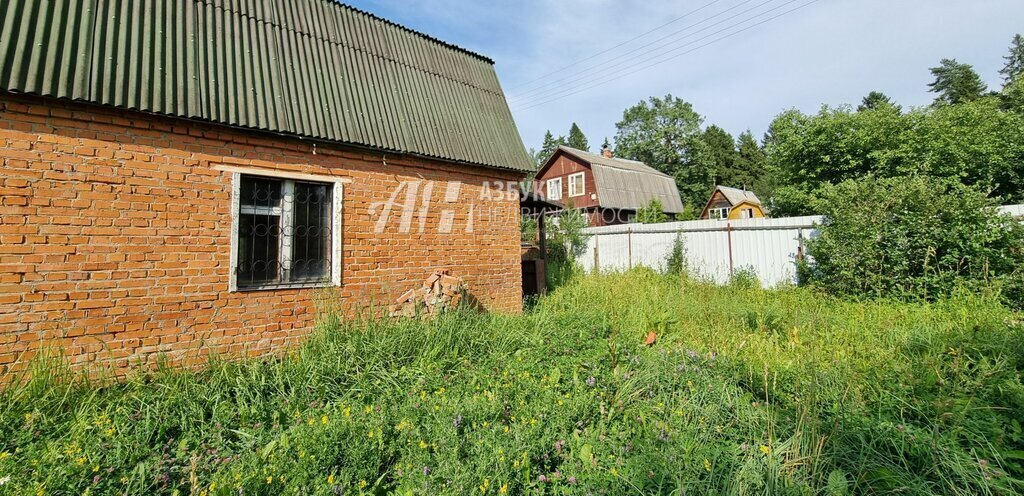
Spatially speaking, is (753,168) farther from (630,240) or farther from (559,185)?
(630,240)

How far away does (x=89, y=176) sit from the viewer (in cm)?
354

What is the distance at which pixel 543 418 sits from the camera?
9.24 ft

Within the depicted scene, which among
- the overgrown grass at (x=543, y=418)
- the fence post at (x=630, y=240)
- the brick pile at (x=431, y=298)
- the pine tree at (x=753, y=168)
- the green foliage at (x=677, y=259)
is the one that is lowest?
the overgrown grass at (x=543, y=418)

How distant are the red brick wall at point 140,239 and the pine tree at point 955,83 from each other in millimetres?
43977

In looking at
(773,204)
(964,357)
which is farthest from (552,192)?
(964,357)

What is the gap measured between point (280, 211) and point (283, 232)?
256 millimetres

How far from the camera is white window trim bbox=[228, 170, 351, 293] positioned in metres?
4.20

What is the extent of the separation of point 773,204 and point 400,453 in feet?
66.9

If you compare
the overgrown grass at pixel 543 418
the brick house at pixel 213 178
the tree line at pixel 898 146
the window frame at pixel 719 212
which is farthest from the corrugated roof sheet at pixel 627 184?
the overgrown grass at pixel 543 418

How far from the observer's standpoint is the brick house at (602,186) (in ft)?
81.7

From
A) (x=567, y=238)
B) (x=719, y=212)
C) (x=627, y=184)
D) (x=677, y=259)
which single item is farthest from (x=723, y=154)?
(x=677, y=259)

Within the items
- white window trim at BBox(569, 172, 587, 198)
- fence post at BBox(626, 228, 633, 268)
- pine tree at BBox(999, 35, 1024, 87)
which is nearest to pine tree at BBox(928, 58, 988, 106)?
pine tree at BBox(999, 35, 1024, 87)

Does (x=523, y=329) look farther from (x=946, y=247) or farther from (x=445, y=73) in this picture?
(x=946, y=247)

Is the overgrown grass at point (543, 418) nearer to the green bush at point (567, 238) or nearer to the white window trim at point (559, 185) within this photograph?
the green bush at point (567, 238)
